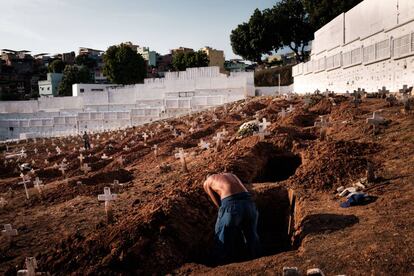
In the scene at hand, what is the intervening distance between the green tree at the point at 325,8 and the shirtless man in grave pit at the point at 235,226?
34354mm

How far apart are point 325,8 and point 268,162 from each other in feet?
104

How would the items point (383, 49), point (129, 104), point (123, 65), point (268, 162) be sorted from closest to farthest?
point (268, 162) < point (383, 49) < point (129, 104) < point (123, 65)

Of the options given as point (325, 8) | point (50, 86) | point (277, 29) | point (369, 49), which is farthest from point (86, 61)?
point (369, 49)

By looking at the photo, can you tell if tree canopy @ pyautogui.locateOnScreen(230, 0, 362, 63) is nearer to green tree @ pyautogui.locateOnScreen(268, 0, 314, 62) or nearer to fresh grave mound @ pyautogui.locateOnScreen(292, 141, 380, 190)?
green tree @ pyautogui.locateOnScreen(268, 0, 314, 62)

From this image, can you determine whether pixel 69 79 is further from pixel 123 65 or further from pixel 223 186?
pixel 223 186

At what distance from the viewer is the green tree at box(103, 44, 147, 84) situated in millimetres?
46562

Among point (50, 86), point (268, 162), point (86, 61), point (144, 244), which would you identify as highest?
point (86, 61)

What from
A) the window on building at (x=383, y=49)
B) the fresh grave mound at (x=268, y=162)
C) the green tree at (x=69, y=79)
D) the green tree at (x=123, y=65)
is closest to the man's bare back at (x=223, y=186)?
the fresh grave mound at (x=268, y=162)

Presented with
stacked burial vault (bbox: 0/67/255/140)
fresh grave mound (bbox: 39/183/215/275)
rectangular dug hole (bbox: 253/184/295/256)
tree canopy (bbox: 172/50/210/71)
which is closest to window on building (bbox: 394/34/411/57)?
rectangular dug hole (bbox: 253/184/295/256)

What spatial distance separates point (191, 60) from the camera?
5272 centimetres

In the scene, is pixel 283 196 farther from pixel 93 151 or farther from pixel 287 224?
pixel 93 151

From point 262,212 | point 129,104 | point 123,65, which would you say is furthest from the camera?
point 123,65

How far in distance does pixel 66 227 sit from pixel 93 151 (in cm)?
1366

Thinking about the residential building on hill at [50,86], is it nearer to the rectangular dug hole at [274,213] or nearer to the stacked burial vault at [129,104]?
the stacked burial vault at [129,104]
